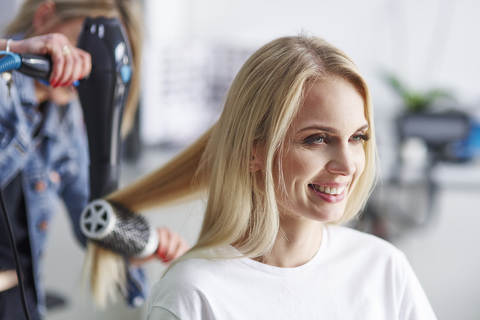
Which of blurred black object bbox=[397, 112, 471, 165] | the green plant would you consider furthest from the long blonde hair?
the green plant

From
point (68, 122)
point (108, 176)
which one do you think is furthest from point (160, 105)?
point (108, 176)

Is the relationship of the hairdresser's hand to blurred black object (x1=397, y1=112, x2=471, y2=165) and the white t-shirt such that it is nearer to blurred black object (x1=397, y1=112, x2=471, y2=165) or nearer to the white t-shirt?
the white t-shirt

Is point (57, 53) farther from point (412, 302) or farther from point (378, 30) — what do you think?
point (378, 30)

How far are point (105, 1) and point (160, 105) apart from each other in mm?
1399

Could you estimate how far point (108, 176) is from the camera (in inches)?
41.0

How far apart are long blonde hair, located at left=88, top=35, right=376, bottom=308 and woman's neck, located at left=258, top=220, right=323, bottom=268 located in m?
0.02

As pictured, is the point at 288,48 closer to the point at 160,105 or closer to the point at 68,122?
the point at 68,122

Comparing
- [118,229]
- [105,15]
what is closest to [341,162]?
[118,229]

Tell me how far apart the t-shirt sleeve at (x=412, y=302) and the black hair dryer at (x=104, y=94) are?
0.50 meters

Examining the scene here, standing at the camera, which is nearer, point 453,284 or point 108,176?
point 108,176

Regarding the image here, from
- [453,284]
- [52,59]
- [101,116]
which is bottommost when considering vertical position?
[453,284]

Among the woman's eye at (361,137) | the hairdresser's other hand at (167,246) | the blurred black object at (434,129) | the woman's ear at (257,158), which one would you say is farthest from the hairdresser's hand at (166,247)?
the blurred black object at (434,129)

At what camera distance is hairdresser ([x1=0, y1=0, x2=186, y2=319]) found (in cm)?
101

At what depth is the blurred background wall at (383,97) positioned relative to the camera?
250 centimetres
